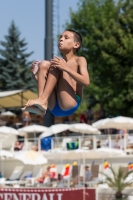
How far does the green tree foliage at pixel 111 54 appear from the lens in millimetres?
29375

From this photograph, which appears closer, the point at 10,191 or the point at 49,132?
the point at 10,191

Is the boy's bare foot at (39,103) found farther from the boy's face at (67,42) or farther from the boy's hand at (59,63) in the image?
the boy's face at (67,42)

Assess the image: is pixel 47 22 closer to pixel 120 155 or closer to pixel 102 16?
pixel 120 155

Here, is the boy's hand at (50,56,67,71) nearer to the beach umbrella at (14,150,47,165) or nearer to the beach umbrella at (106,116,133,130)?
the beach umbrella at (14,150,47,165)

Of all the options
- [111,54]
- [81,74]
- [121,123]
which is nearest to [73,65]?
[81,74]

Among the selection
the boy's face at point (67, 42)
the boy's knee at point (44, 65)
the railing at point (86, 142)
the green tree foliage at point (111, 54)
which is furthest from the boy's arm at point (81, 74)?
the green tree foliage at point (111, 54)

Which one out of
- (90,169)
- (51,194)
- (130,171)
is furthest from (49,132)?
(51,194)

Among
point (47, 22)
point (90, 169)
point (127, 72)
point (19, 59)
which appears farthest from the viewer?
point (19, 59)

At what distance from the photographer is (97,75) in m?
31.1

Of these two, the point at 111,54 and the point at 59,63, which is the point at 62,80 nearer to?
the point at 59,63

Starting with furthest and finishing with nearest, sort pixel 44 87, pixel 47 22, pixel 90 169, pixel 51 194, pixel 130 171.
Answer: pixel 90 169 < pixel 130 171 < pixel 47 22 < pixel 51 194 < pixel 44 87

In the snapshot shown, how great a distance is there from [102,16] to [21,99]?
6.56 m

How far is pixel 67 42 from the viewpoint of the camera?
7.29 meters

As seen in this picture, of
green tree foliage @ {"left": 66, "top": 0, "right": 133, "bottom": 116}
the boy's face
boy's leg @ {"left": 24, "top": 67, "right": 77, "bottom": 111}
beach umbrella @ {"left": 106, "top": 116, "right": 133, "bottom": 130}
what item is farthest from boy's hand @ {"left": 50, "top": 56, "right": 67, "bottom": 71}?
green tree foliage @ {"left": 66, "top": 0, "right": 133, "bottom": 116}
